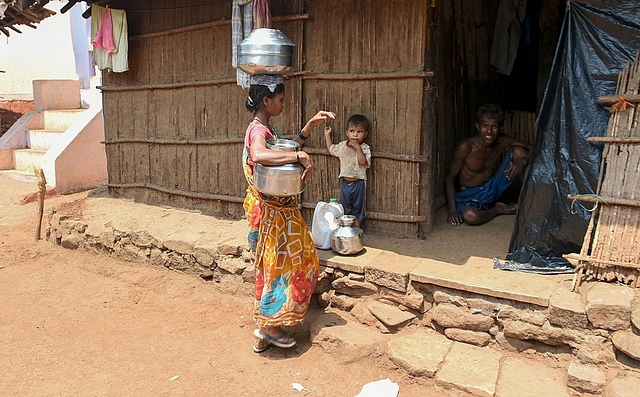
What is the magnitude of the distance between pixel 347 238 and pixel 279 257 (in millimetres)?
823

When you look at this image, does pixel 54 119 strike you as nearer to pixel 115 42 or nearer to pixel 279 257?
pixel 115 42

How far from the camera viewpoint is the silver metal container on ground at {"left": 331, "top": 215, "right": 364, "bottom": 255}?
14.3ft

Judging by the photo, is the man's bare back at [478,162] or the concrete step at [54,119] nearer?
the man's bare back at [478,162]

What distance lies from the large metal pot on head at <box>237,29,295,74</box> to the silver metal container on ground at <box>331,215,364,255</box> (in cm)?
135

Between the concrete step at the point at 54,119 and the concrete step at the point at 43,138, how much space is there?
0.72 feet

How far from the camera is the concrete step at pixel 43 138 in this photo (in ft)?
35.8

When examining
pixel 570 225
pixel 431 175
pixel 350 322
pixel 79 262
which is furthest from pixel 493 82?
pixel 79 262

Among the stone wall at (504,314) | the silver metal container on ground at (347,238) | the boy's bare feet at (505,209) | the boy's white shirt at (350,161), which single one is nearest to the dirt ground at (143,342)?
the stone wall at (504,314)

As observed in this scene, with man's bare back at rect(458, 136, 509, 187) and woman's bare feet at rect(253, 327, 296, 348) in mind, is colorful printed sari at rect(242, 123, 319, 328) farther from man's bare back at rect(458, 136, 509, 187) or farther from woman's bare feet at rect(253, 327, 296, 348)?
man's bare back at rect(458, 136, 509, 187)

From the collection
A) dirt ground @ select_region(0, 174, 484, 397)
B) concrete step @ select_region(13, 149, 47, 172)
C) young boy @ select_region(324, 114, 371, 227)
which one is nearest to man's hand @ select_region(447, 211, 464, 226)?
dirt ground @ select_region(0, 174, 484, 397)

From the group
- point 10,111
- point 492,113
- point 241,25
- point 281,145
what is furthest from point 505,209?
point 10,111

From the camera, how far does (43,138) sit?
36.2 ft

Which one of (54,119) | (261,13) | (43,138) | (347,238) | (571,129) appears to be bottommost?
(347,238)

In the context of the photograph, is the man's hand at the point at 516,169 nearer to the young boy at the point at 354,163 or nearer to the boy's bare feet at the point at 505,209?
the boy's bare feet at the point at 505,209
